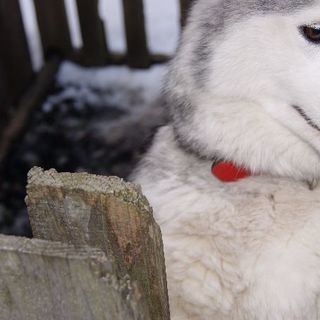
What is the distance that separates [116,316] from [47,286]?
0.12 meters

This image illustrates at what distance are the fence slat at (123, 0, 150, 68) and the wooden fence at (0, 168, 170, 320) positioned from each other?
3.05 meters

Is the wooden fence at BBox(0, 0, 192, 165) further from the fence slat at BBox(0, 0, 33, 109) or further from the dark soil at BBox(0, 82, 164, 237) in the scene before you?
the dark soil at BBox(0, 82, 164, 237)

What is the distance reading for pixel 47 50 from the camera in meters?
4.44

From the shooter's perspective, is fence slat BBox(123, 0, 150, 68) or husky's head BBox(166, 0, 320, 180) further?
fence slat BBox(123, 0, 150, 68)

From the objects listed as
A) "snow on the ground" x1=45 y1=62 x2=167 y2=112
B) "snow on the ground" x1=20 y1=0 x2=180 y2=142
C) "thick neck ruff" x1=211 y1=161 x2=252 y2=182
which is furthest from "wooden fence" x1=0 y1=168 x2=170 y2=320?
"snow on the ground" x1=45 y1=62 x2=167 y2=112

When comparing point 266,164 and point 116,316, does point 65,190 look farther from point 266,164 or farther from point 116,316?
point 266,164

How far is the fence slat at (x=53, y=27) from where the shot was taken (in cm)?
420

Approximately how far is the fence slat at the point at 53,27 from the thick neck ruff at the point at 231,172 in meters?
2.52

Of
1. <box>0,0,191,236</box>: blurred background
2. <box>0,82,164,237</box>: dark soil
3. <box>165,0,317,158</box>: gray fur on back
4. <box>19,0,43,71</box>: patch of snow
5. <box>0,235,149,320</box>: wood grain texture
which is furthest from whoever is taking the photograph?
A: <box>19,0,43,71</box>: patch of snow

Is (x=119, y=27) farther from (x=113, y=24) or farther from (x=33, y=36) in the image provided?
(x=33, y=36)

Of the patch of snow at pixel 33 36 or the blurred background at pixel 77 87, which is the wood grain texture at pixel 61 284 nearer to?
the blurred background at pixel 77 87

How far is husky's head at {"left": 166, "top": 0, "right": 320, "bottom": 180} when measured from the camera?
1742 mm

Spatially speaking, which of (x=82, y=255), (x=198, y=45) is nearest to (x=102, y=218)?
(x=82, y=255)

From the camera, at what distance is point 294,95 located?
180 centimetres
